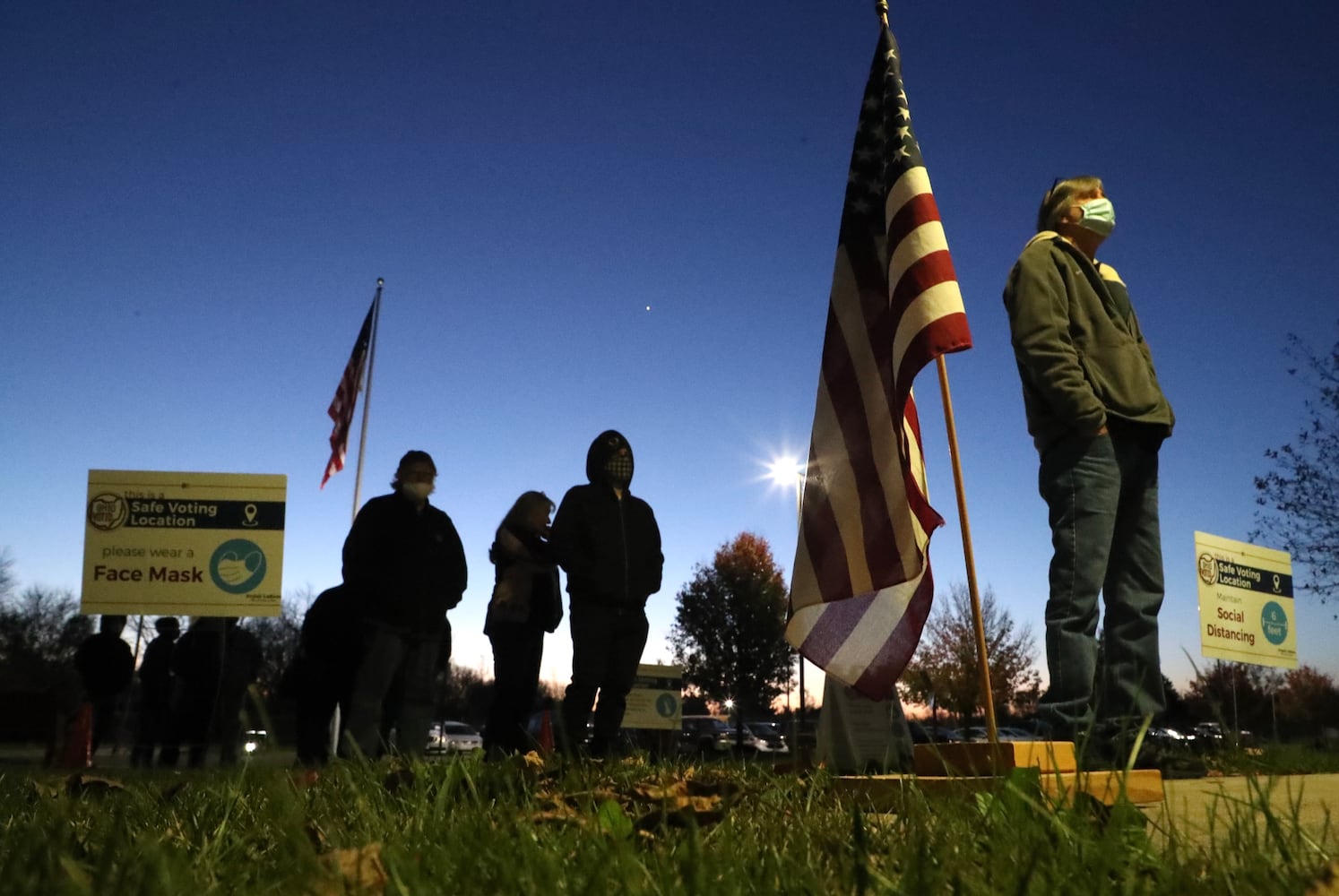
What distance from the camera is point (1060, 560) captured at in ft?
12.0

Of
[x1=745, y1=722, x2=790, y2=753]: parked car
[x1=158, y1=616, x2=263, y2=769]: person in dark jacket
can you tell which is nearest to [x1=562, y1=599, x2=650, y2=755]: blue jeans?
[x1=158, y1=616, x2=263, y2=769]: person in dark jacket

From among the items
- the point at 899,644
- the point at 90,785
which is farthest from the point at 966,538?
the point at 90,785

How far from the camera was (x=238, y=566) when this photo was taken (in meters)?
10.1

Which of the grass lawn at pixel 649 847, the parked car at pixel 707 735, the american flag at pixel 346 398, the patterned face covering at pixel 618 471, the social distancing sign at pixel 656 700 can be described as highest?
the american flag at pixel 346 398

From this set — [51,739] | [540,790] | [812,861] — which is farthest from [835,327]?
[51,739]

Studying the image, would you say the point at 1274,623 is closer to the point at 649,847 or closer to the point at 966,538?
the point at 966,538

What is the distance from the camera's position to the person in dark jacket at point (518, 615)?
6.16 metres

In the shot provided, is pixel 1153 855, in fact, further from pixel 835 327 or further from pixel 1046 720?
pixel 835 327

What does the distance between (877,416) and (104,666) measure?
8.49 meters

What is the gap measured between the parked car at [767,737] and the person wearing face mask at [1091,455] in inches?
1289

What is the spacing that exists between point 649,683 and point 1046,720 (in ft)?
38.3

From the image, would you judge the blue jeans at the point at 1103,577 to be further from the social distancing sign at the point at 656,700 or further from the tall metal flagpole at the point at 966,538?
the social distancing sign at the point at 656,700

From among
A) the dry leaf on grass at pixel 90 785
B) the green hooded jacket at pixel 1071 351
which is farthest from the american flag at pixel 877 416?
the dry leaf on grass at pixel 90 785

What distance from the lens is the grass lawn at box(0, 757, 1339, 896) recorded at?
1331 millimetres
